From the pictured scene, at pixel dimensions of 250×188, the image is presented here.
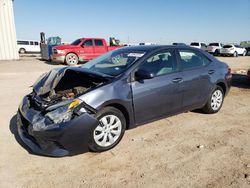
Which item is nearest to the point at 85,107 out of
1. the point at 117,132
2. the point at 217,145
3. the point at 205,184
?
the point at 117,132

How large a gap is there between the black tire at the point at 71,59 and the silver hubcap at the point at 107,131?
13080mm

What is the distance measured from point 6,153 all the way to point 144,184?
210 cm

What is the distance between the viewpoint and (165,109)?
4184 millimetres

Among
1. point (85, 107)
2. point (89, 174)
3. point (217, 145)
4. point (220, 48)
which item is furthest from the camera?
point (220, 48)

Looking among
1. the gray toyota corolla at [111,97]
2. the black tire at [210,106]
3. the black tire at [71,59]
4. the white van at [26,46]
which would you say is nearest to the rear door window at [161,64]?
the gray toyota corolla at [111,97]

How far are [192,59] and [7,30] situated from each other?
62.2 ft

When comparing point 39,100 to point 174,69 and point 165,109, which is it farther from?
point 174,69

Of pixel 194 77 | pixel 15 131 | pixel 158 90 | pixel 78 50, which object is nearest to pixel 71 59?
pixel 78 50

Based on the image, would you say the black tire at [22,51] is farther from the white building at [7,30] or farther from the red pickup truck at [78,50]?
the red pickup truck at [78,50]

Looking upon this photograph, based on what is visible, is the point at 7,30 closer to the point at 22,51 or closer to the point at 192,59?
the point at 22,51

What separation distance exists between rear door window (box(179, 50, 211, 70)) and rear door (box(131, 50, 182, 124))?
0.24 m

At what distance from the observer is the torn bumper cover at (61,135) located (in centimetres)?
307

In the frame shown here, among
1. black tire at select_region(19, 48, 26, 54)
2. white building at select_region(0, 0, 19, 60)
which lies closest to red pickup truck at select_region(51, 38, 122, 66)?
white building at select_region(0, 0, 19, 60)

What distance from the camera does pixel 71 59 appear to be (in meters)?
16.1
